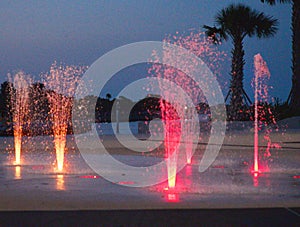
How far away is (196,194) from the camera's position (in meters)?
9.51

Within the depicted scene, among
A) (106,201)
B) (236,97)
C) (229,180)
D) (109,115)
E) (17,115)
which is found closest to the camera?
(106,201)

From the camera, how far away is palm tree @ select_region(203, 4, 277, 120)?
37.9m

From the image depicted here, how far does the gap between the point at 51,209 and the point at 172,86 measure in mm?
14582

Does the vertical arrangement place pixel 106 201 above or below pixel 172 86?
below

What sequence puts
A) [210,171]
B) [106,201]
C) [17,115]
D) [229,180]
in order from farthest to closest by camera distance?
[17,115] → [210,171] → [229,180] → [106,201]

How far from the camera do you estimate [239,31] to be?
3834 centimetres

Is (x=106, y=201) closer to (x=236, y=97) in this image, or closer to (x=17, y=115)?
(x=236, y=97)

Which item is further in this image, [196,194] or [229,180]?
[229,180]

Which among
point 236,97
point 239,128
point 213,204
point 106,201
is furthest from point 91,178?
point 236,97

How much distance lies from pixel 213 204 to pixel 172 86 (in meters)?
14.0

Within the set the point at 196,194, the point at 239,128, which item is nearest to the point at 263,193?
the point at 196,194

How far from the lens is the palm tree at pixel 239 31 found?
37.9 meters

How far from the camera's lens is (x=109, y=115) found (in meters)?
86.7

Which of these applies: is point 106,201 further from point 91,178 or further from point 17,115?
point 17,115
